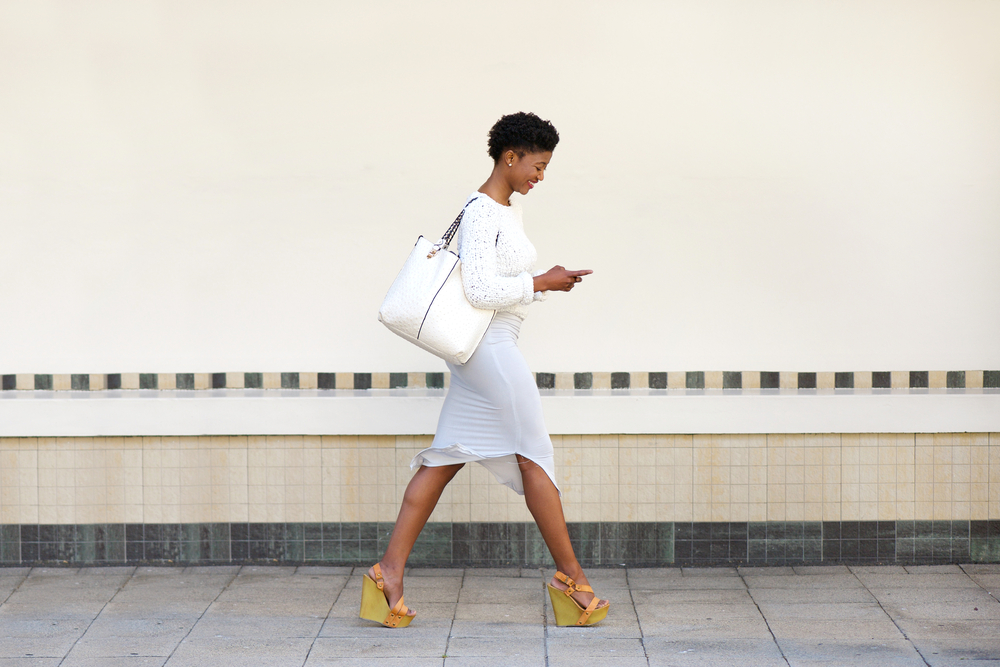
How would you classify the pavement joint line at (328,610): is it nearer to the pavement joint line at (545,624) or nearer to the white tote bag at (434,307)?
the pavement joint line at (545,624)

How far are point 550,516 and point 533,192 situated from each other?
1.44 metres

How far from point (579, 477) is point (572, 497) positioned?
0.09 meters

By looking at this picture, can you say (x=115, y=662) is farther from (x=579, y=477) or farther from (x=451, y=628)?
(x=579, y=477)

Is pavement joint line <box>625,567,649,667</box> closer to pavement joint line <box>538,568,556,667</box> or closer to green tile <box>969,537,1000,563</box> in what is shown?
pavement joint line <box>538,568,556,667</box>

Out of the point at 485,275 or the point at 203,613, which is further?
the point at 203,613

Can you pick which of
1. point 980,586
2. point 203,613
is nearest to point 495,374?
point 203,613

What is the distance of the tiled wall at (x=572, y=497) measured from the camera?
423cm

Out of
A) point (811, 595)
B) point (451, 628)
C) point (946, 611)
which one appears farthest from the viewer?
point (811, 595)

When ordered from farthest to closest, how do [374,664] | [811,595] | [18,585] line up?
[18,585] < [811,595] < [374,664]

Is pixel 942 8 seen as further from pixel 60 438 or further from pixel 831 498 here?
pixel 60 438

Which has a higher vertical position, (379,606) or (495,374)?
(495,374)

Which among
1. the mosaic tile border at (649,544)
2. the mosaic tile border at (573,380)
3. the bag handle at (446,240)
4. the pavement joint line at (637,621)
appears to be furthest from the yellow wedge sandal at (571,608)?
the bag handle at (446,240)

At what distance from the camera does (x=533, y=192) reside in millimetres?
4203

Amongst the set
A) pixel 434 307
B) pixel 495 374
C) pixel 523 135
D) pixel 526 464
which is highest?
pixel 523 135
